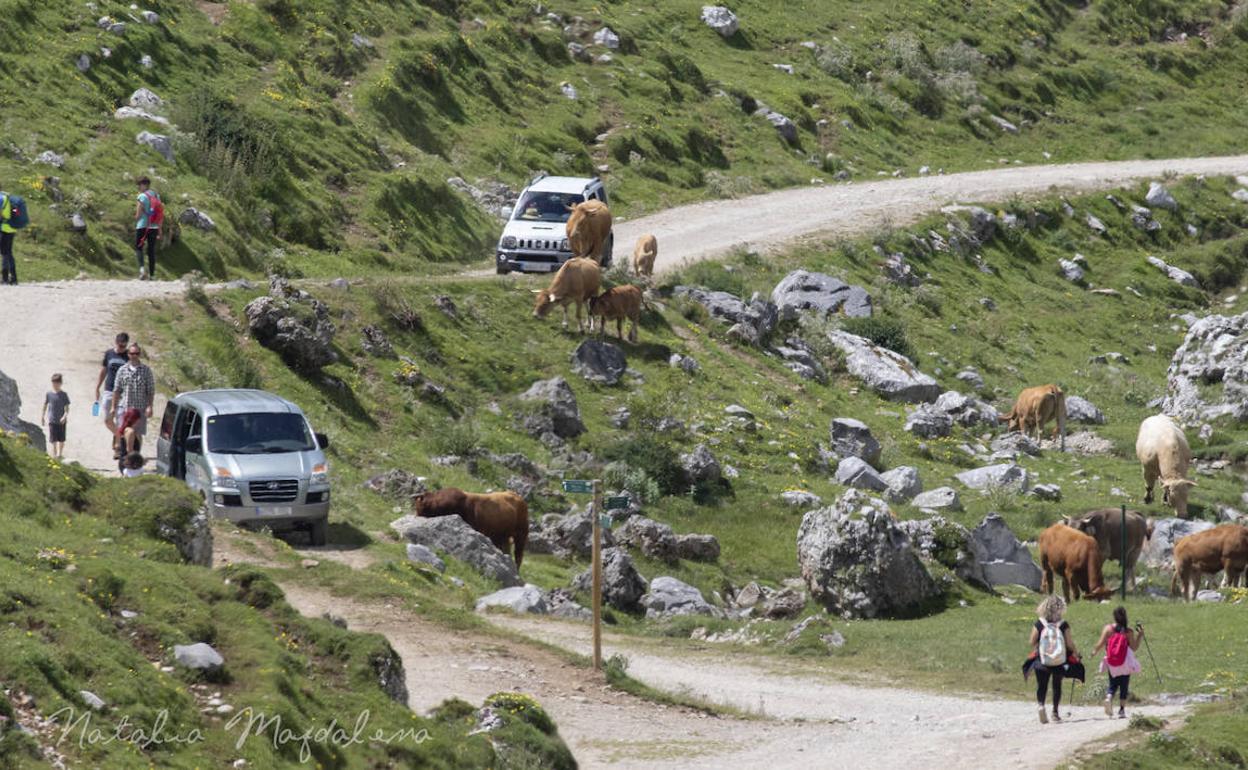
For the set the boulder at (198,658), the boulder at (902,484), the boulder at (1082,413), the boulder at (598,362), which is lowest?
the boulder at (198,658)

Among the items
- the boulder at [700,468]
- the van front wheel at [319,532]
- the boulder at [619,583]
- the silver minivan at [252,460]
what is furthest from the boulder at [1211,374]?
the silver minivan at [252,460]

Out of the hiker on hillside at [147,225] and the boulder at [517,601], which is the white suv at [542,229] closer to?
the hiker on hillside at [147,225]

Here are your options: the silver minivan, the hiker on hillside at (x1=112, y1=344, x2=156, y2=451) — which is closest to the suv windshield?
the silver minivan

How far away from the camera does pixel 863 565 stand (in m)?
31.9

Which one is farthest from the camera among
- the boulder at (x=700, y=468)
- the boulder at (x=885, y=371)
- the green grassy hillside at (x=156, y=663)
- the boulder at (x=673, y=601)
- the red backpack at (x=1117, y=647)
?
the boulder at (x=885, y=371)

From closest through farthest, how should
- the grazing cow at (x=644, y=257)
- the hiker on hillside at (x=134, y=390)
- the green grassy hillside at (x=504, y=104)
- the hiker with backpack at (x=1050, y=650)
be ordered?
the hiker with backpack at (x=1050, y=650) < the hiker on hillside at (x=134, y=390) < the green grassy hillside at (x=504, y=104) < the grazing cow at (x=644, y=257)

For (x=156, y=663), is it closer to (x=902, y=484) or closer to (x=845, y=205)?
(x=902, y=484)

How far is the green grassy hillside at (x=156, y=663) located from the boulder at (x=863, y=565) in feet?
45.0

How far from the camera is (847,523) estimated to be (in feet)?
106

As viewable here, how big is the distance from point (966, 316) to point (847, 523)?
26591mm

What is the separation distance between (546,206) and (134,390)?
21.6 metres

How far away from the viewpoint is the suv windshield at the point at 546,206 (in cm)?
4866

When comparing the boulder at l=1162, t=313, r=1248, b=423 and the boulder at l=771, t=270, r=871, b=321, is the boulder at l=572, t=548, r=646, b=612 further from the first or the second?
the boulder at l=1162, t=313, r=1248, b=423

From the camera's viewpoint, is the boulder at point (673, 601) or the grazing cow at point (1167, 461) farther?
the grazing cow at point (1167, 461)
